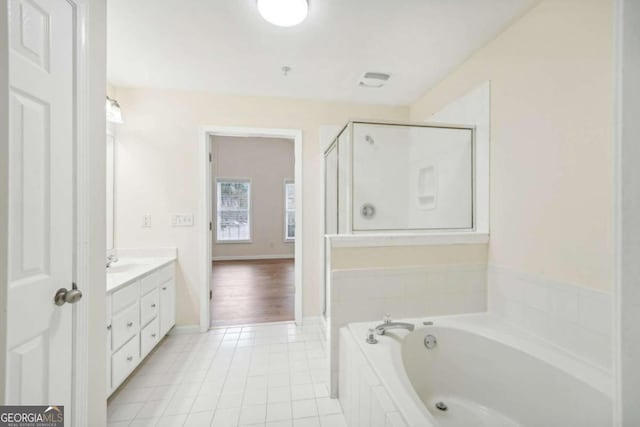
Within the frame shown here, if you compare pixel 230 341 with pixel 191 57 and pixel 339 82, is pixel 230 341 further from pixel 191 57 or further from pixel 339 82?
pixel 339 82

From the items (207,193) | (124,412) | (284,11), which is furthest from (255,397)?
(284,11)

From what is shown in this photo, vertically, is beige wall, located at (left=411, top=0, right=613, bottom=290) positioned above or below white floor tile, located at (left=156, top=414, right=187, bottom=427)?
above

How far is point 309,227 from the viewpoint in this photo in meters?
2.64

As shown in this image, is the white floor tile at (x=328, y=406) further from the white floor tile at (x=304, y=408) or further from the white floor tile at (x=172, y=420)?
the white floor tile at (x=172, y=420)

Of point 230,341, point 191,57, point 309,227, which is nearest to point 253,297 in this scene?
point 230,341

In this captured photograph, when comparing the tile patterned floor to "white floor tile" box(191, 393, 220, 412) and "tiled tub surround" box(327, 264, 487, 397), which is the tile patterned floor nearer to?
"white floor tile" box(191, 393, 220, 412)

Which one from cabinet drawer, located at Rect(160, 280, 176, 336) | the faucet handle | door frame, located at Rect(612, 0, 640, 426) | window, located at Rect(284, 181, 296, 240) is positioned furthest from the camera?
window, located at Rect(284, 181, 296, 240)

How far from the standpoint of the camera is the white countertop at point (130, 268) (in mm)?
1567

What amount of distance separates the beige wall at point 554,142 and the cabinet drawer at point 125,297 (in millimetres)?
2356

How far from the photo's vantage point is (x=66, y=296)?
0.93 meters

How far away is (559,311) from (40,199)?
7.35 feet

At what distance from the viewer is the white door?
2.55 feet

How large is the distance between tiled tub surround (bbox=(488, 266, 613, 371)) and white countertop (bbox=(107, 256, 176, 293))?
233 centimetres

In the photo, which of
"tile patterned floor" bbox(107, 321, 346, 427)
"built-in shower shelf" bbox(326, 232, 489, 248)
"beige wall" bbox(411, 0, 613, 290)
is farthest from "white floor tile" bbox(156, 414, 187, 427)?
"beige wall" bbox(411, 0, 613, 290)
